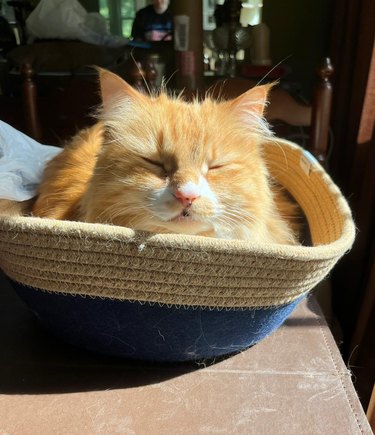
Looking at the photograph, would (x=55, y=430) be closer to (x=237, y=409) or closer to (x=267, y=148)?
(x=237, y=409)

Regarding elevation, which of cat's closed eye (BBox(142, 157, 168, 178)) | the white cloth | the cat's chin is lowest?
the white cloth

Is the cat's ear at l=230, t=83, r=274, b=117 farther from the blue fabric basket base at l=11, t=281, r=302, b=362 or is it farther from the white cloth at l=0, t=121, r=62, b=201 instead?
the white cloth at l=0, t=121, r=62, b=201

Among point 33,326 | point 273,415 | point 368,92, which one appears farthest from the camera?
point 368,92

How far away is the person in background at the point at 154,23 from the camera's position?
205 cm

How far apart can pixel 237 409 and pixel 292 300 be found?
0.68ft

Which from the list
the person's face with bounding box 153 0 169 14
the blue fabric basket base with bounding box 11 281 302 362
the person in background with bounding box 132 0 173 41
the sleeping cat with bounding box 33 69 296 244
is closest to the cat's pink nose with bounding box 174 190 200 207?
the sleeping cat with bounding box 33 69 296 244

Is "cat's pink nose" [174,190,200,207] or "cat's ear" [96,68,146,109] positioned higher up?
"cat's ear" [96,68,146,109]

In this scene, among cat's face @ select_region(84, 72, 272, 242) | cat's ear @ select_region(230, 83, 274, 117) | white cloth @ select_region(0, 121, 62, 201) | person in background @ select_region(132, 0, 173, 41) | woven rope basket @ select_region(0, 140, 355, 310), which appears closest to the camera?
woven rope basket @ select_region(0, 140, 355, 310)

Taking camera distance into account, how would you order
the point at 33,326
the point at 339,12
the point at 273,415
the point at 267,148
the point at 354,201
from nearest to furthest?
the point at 273,415 → the point at 33,326 → the point at 267,148 → the point at 354,201 → the point at 339,12

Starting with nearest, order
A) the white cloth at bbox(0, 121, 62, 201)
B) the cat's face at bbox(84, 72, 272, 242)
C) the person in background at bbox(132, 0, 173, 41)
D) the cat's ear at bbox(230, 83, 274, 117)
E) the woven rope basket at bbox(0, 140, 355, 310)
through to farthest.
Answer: the woven rope basket at bbox(0, 140, 355, 310) < the cat's face at bbox(84, 72, 272, 242) < the cat's ear at bbox(230, 83, 274, 117) < the white cloth at bbox(0, 121, 62, 201) < the person in background at bbox(132, 0, 173, 41)

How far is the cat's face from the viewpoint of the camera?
72cm

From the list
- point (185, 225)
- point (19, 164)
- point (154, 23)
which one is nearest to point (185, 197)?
point (185, 225)

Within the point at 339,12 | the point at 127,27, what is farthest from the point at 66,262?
the point at 127,27

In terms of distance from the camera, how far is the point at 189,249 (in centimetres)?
62
